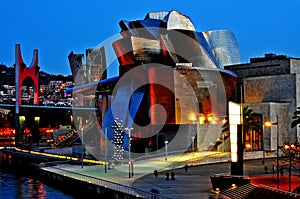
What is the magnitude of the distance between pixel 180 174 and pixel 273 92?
21.6 m

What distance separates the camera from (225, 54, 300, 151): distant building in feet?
153

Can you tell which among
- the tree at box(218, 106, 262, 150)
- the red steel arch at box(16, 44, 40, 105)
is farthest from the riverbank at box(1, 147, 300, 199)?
the red steel arch at box(16, 44, 40, 105)

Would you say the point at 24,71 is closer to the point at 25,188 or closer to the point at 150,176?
the point at 25,188

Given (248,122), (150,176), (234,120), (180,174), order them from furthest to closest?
(248,122)
(180,174)
(150,176)
(234,120)

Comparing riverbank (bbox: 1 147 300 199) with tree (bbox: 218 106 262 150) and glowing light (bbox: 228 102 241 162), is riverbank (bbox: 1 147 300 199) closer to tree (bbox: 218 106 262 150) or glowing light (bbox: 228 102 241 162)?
tree (bbox: 218 106 262 150)

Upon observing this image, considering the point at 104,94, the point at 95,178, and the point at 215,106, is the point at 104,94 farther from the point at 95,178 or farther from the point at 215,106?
the point at 95,178

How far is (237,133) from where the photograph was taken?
23.9 m

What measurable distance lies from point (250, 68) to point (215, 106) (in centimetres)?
1038

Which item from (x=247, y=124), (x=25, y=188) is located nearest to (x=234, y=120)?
(x=25, y=188)

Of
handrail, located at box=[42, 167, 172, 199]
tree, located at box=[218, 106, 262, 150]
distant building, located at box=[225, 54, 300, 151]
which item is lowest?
handrail, located at box=[42, 167, 172, 199]

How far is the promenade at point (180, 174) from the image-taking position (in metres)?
26.1

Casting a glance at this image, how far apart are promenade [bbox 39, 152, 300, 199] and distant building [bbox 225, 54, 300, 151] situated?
5.64 m

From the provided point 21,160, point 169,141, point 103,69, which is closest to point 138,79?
point 169,141

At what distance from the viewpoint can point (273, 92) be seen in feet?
167
